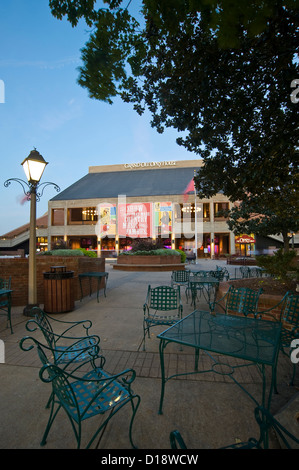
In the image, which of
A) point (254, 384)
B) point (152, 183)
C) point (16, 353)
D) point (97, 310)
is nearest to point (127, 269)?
point (97, 310)

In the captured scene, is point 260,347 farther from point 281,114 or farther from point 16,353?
point 281,114

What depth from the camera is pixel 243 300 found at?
4.31 meters

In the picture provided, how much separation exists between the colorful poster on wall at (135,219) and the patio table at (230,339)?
34710 millimetres

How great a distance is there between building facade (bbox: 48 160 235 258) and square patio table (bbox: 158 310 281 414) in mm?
32974

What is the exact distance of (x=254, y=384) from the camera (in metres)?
2.91

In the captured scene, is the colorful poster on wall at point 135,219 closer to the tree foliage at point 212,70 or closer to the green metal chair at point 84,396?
the tree foliage at point 212,70

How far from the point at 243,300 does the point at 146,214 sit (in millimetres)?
→ 34242

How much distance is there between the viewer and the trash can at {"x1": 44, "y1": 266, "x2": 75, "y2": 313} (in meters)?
5.95

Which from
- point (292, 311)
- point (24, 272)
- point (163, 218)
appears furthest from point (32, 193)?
point (163, 218)

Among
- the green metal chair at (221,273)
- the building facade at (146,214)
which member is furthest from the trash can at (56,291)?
the building facade at (146,214)

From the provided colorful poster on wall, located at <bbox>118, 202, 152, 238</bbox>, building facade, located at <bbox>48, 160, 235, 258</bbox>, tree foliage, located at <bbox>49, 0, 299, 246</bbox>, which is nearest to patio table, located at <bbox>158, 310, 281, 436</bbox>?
tree foliage, located at <bbox>49, 0, 299, 246</bbox>

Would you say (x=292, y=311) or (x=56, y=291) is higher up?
(x=292, y=311)

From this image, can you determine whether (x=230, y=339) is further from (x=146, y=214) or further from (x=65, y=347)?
(x=146, y=214)
